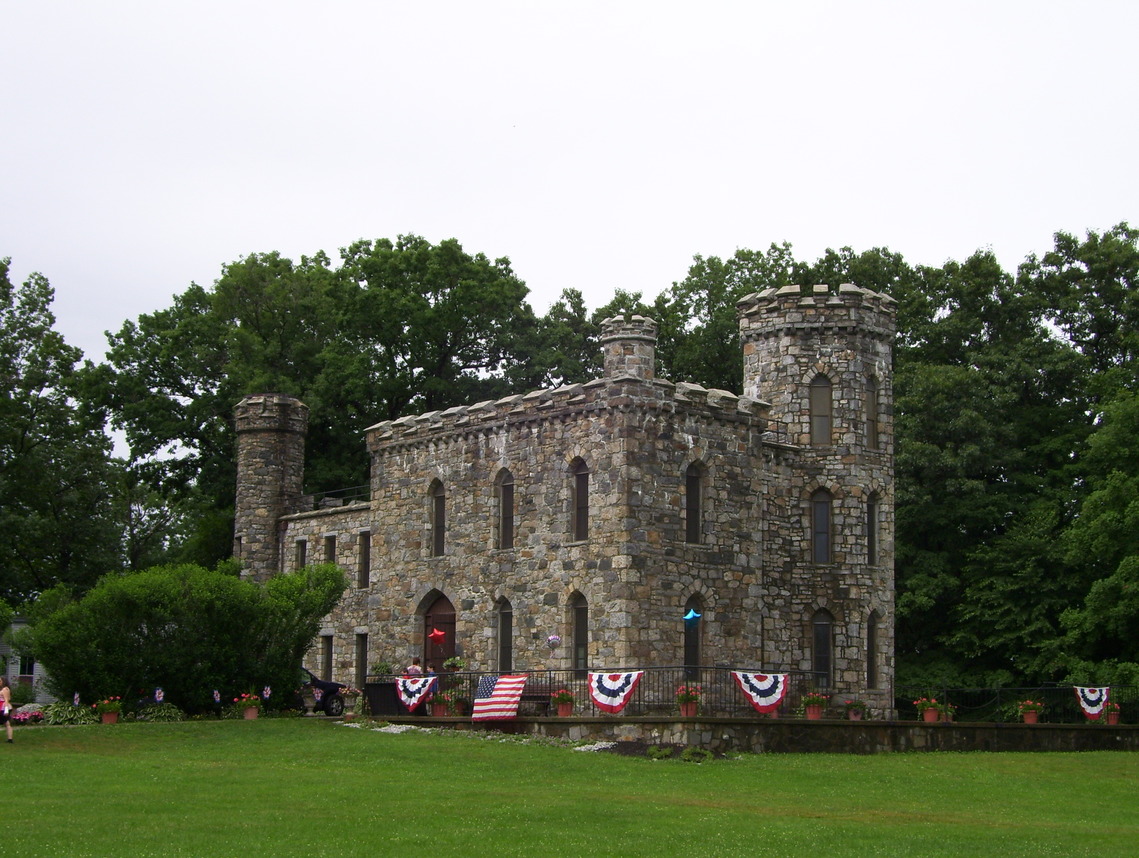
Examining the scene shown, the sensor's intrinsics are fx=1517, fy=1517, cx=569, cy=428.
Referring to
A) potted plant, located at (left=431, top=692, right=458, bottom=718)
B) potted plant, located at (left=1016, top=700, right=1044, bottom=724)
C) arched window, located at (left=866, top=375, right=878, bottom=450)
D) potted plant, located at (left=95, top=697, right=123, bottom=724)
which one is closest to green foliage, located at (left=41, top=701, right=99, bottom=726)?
potted plant, located at (left=95, top=697, right=123, bottom=724)

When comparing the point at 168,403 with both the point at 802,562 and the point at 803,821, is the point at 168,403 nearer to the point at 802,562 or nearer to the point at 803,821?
the point at 802,562

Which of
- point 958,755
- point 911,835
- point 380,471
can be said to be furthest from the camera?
point 380,471

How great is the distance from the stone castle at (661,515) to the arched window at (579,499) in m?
0.04

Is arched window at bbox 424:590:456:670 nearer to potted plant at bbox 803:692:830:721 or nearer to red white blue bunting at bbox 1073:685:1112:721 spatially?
potted plant at bbox 803:692:830:721

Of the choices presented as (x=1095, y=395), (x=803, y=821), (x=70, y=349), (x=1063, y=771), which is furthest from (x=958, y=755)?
(x=70, y=349)

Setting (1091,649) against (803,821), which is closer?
(803,821)

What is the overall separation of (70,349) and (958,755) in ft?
126

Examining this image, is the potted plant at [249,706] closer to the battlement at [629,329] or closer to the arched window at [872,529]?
the battlement at [629,329]

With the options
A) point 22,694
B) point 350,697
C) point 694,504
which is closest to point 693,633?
point 694,504

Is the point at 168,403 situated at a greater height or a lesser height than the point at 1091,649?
greater

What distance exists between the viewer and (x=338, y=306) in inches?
2216

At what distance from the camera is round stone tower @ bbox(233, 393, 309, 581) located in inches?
1890

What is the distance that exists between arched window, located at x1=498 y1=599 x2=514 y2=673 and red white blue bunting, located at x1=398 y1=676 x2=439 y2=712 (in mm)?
2812

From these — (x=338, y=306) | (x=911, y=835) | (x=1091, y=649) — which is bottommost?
(x=911, y=835)
